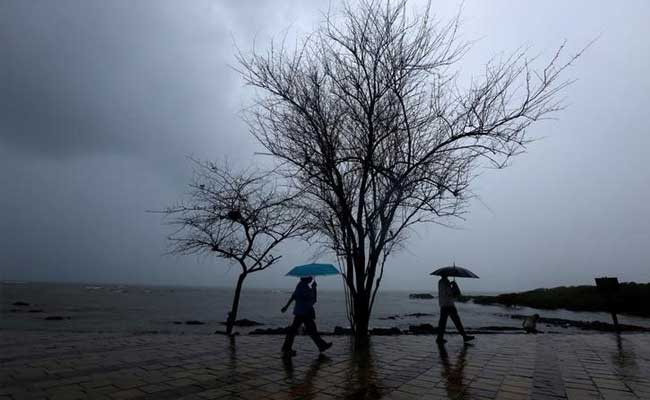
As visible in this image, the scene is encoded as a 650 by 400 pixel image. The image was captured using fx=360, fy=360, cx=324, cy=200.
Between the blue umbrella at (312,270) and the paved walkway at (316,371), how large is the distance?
175 centimetres

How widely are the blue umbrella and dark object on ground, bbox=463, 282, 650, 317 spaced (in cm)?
1909

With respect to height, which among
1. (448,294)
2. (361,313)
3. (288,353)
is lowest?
(288,353)

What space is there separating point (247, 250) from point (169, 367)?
6139 millimetres

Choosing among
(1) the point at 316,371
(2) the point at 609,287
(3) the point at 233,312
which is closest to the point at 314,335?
(1) the point at 316,371

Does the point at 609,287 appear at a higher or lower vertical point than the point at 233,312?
higher

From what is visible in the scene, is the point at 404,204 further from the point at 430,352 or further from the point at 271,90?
the point at 271,90

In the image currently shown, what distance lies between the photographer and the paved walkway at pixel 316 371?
490cm

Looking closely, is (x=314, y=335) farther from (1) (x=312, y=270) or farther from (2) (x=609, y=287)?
(2) (x=609, y=287)

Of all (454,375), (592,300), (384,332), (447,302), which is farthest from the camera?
(592,300)

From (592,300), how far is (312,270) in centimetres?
4283

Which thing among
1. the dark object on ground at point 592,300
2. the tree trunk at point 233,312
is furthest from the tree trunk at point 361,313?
the dark object on ground at point 592,300

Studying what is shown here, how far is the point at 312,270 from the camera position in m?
8.30

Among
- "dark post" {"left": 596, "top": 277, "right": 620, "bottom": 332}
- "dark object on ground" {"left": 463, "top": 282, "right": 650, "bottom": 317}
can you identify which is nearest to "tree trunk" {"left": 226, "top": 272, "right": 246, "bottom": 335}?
"dark post" {"left": 596, "top": 277, "right": 620, "bottom": 332}

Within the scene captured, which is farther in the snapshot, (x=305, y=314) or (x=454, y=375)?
(x=305, y=314)
